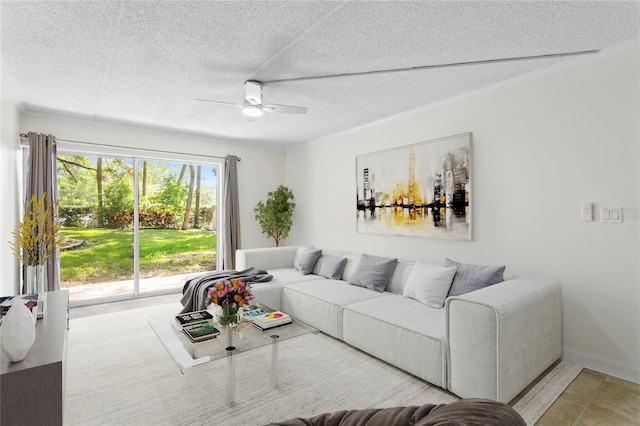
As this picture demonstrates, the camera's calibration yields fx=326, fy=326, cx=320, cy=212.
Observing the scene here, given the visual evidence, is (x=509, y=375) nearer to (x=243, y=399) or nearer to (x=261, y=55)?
(x=243, y=399)

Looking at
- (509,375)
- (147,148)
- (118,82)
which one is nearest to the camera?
(509,375)

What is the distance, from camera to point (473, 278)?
284 cm

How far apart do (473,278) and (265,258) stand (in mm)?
2848

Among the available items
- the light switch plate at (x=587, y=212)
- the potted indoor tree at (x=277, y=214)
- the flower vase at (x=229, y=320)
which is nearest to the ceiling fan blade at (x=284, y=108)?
the flower vase at (x=229, y=320)

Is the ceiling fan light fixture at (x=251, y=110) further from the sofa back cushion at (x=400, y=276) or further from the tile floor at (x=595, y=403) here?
the tile floor at (x=595, y=403)

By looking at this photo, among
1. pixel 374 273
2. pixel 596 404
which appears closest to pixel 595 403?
pixel 596 404

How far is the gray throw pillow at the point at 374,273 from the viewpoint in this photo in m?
3.60

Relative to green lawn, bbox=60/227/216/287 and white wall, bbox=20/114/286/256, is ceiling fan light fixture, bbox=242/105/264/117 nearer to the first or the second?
white wall, bbox=20/114/286/256

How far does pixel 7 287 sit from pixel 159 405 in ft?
8.12

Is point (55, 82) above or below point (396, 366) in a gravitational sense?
above

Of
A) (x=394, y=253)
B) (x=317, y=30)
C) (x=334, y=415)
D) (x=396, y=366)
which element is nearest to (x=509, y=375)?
(x=396, y=366)

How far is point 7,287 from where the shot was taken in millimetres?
3326

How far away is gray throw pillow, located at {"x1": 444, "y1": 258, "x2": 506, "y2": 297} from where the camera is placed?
2.75 metres

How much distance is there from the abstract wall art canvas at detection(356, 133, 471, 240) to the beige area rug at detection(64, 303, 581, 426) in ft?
5.19
